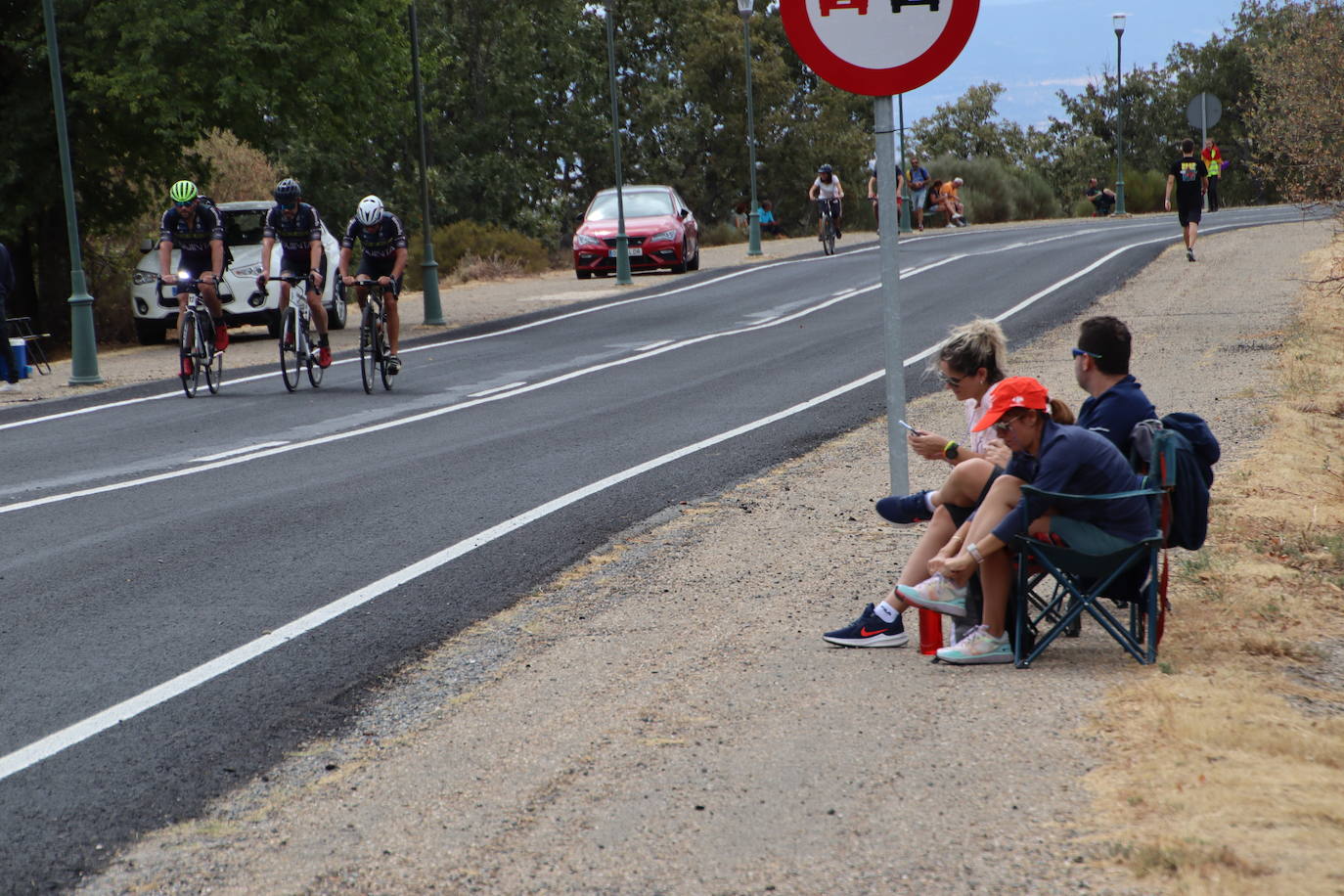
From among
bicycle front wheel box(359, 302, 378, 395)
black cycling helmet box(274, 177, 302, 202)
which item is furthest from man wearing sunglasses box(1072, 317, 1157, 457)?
black cycling helmet box(274, 177, 302, 202)

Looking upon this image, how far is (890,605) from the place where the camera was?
18.9 feet

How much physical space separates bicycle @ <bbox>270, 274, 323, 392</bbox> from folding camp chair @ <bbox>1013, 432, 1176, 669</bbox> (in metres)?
10.8

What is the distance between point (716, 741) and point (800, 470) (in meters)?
5.43

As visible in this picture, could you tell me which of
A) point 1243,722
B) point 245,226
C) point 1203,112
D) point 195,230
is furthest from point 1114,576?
point 1203,112

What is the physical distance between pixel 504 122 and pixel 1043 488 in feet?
173

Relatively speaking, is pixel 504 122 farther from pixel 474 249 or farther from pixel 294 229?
pixel 294 229

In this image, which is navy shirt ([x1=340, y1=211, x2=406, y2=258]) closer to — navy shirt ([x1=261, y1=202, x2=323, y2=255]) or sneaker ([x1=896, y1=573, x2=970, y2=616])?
navy shirt ([x1=261, y1=202, x2=323, y2=255])

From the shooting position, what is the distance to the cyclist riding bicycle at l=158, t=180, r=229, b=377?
14969mm

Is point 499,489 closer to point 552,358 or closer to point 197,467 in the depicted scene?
point 197,467

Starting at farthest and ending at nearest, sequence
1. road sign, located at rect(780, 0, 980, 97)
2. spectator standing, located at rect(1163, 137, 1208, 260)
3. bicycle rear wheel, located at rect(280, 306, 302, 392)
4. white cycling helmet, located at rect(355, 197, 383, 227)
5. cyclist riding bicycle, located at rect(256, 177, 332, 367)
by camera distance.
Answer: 1. spectator standing, located at rect(1163, 137, 1208, 260)
2. bicycle rear wheel, located at rect(280, 306, 302, 392)
3. cyclist riding bicycle, located at rect(256, 177, 332, 367)
4. white cycling helmet, located at rect(355, 197, 383, 227)
5. road sign, located at rect(780, 0, 980, 97)

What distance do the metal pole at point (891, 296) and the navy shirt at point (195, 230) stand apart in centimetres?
1001

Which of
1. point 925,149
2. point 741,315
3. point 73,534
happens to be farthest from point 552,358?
point 925,149

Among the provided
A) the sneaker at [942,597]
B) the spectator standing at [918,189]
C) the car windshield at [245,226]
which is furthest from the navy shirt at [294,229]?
the spectator standing at [918,189]

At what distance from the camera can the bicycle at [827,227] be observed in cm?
3334
